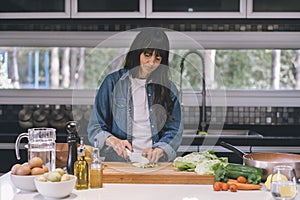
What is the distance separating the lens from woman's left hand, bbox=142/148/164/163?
2383 mm

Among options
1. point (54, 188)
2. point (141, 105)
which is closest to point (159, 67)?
point (141, 105)

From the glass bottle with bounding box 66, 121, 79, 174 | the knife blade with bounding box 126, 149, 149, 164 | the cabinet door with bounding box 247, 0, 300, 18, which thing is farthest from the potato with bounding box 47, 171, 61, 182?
the cabinet door with bounding box 247, 0, 300, 18

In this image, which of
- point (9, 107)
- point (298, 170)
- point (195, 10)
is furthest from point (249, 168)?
point (9, 107)

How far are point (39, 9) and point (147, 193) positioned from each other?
239 centimetres

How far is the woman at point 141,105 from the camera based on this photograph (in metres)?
2.54

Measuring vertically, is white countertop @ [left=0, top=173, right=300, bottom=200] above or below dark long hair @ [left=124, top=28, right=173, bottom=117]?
below

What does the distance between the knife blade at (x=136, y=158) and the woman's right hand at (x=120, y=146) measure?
22mm

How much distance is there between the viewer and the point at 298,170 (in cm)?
217

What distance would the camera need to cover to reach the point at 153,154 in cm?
241

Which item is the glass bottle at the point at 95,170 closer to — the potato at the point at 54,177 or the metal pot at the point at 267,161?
the potato at the point at 54,177

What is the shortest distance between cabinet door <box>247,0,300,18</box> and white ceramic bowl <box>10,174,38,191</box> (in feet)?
8.15

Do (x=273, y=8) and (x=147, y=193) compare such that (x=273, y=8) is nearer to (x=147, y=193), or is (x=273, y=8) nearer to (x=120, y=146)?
(x=120, y=146)

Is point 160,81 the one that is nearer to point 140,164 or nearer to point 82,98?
point 140,164

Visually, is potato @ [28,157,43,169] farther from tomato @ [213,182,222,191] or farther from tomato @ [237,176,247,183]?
tomato @ [237,176,247,183]
